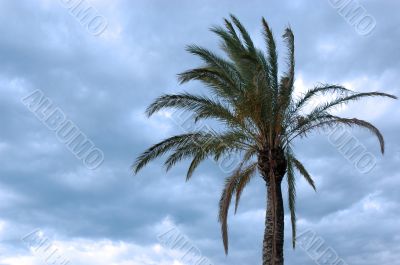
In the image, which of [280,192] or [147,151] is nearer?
[280,192]

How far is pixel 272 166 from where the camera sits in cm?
1833

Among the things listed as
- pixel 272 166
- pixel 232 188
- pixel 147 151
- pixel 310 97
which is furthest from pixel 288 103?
pixel 147 151

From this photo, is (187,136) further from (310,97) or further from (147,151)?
(310,97)

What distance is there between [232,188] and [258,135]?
2.19 metres

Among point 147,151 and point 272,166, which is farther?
point 147,151

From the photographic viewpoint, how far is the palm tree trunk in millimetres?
17531

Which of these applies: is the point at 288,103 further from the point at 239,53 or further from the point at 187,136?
the point at 187,136

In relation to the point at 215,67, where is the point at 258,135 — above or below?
below

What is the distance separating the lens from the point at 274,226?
57.7ft

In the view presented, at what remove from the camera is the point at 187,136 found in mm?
19312

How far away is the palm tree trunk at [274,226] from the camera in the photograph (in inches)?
690

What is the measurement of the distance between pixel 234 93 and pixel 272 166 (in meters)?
2.86

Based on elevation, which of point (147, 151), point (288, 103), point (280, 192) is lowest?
point (280, 192)

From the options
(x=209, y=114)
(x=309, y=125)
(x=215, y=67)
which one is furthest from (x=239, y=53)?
(x=309, y=125)
